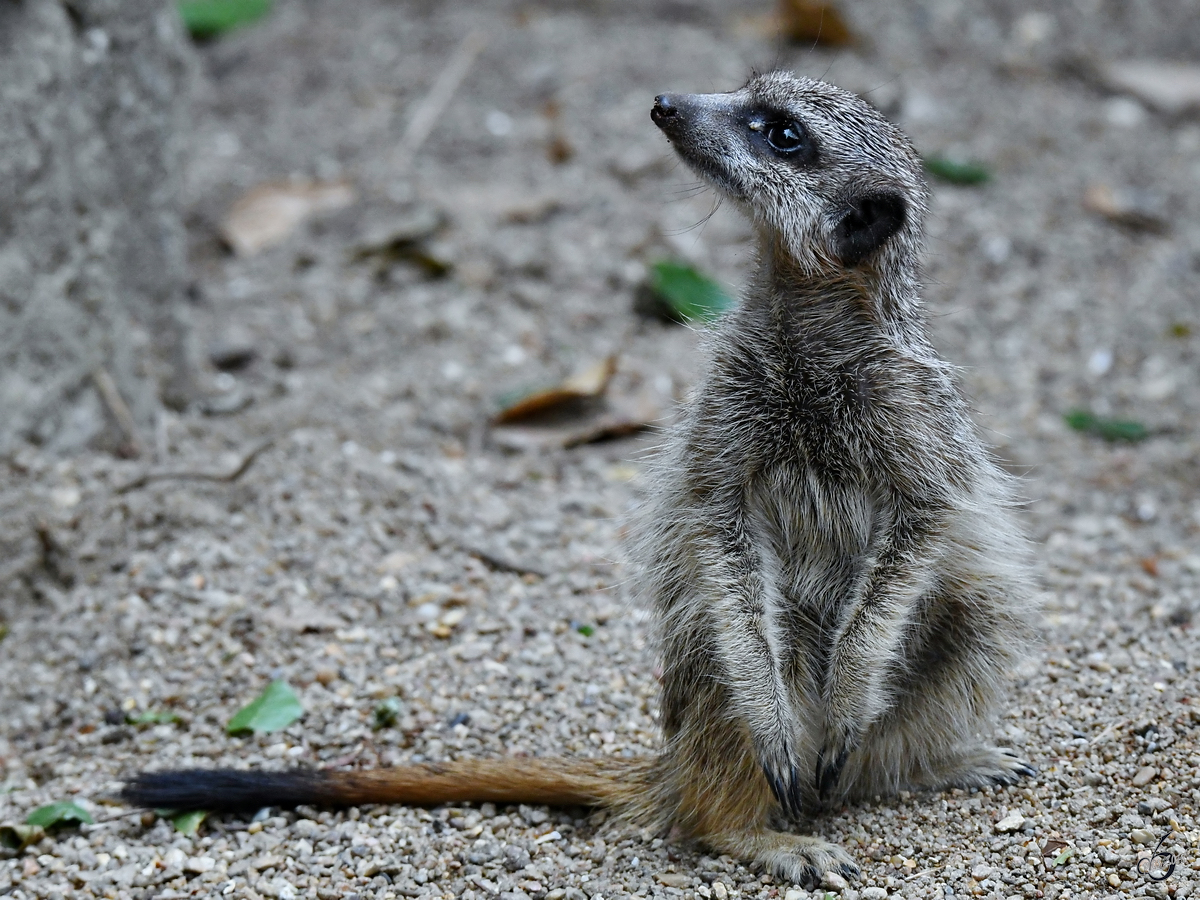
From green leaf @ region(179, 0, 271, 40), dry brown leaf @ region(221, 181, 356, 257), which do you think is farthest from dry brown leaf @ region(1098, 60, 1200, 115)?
green leaf @ region(179, 0, 271, 40)

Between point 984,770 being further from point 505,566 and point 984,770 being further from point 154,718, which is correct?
point 154,718

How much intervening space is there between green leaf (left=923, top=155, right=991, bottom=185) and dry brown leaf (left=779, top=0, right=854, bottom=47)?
3.85 ft

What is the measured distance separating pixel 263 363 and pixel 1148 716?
3.73m

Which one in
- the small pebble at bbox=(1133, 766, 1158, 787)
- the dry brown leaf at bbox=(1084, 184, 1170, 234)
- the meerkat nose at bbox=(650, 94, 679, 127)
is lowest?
the small pebble at bbox=(1133, 766, 1158, 787)

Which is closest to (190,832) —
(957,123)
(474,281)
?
(474,281)

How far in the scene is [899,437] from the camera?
9.29 ft

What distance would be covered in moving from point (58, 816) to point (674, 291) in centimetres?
351

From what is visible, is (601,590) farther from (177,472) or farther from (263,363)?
(263,363)

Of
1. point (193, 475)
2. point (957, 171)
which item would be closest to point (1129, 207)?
point (957, 171)

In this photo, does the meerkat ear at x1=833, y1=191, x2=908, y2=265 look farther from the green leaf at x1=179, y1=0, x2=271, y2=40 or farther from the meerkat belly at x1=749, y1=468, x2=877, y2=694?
the green leaf at x1=179, y1=0, x2=271, y2=40

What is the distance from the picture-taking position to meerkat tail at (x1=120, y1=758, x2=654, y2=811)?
2953 mm

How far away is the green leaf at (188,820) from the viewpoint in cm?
301

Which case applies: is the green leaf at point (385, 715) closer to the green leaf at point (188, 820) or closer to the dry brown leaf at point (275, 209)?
the green leaf at point (188, 820)

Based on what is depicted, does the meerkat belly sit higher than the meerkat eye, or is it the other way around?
the meerkat eye
